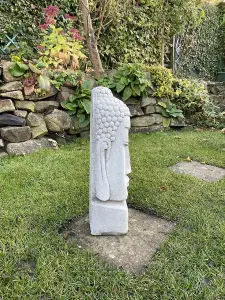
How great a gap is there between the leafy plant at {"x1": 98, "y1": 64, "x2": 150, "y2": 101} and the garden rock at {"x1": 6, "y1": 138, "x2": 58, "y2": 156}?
1384 mm

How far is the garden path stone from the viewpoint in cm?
166

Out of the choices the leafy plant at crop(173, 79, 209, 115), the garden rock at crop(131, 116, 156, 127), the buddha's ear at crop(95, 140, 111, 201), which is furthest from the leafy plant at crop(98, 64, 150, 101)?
the buddha's ear at crop(95, 140, 111, 201)

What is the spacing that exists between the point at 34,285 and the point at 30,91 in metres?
2.90

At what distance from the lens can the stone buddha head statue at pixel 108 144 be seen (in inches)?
67.7

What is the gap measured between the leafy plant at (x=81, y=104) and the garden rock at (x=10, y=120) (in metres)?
0.72

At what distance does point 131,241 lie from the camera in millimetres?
1845

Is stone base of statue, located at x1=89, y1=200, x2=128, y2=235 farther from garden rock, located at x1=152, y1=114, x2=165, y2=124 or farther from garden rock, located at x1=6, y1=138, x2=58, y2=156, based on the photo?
garden rock, located at x1=152, y1=114, x2=165, y2=124

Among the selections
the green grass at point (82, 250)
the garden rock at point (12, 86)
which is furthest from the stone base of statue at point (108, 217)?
the garden rock at point (12, 86)

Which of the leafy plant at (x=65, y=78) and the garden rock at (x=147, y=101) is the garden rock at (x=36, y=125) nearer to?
the leafy plant at (x=65, y=78)

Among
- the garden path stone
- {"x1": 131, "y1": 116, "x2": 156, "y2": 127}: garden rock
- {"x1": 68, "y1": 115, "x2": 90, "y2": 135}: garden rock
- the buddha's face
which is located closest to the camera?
the garden path stone

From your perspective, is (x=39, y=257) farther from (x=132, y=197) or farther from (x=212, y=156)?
(x=212, y=156)

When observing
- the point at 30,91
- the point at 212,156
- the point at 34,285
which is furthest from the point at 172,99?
the point at 34,285

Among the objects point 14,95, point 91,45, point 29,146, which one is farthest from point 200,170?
point 91,45

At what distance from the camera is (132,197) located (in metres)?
2.46
